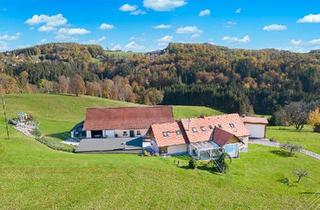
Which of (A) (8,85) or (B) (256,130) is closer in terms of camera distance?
(B) (256,130)

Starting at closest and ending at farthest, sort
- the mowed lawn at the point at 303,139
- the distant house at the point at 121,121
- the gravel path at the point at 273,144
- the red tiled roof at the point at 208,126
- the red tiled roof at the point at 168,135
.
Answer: the red tiled roof at the point at 168,135 → the red tiled roof at the point at 208,126 → the gravel path at the point at 273,144 → the mowed lawn at the point at 303,139 → the distant house at the point at 121,121

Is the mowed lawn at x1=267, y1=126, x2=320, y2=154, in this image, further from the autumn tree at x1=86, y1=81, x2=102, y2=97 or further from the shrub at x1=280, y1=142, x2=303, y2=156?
the autumn tree at x1=86, y1=81, x2=102, y2=97

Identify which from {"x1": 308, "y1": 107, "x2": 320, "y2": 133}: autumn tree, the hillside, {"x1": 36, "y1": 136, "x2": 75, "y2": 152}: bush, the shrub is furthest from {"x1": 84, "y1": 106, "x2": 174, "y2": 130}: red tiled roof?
{"x1": 308, "y1": 107, "x2": 320, "y2": 133}: autumn tree

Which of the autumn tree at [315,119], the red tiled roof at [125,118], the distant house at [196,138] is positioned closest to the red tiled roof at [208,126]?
the distant house at [196,138]

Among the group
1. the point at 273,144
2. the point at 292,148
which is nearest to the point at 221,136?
the point at 292,148

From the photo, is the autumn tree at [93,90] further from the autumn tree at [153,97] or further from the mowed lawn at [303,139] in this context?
the mowed lawn at [303,139]

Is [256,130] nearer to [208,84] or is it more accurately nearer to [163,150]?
[163,150]
